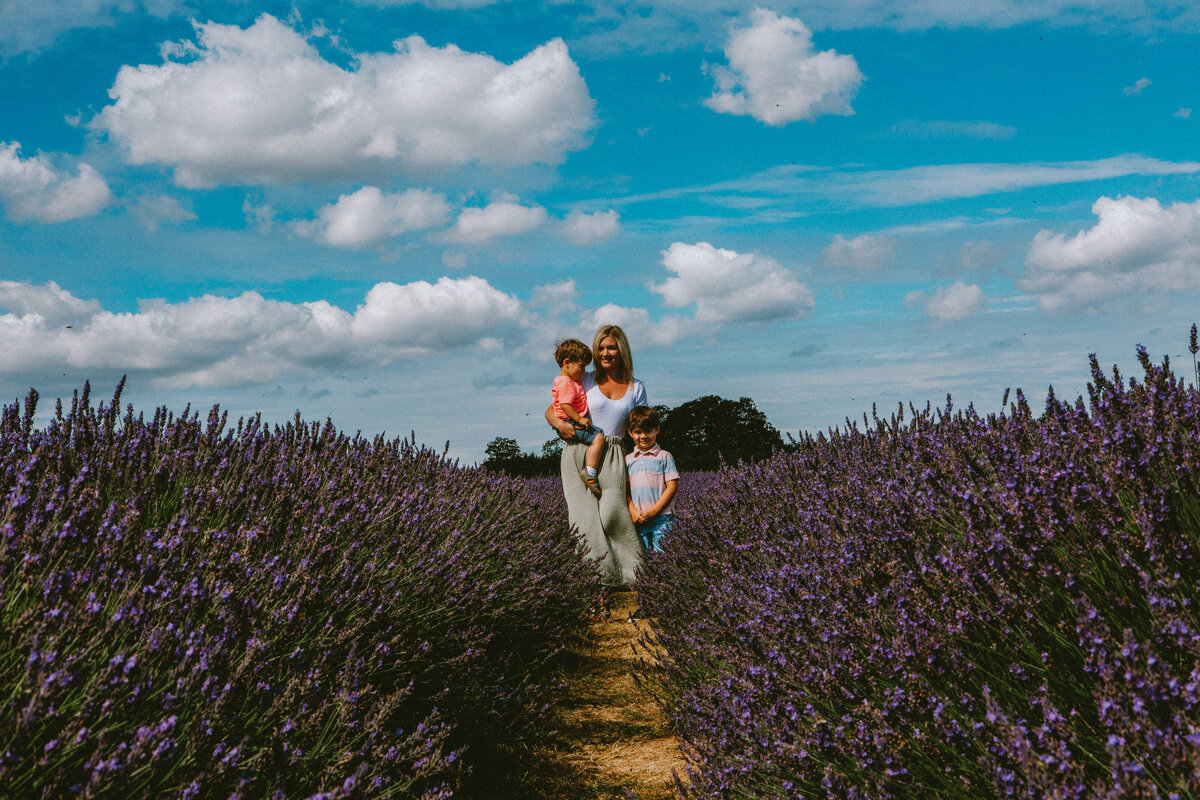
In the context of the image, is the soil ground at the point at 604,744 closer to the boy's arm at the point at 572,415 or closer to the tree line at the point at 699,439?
the boy's arm at the point at 572,415

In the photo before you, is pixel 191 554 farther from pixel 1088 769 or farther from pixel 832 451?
pixel 832 451

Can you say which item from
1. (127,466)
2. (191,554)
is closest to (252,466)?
(127,466)

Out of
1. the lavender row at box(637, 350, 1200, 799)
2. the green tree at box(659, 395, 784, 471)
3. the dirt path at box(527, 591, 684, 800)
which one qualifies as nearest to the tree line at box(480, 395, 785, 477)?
the green tree at box(659, 395, 784, 471)

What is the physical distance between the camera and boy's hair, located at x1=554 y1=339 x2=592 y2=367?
5.96 metres

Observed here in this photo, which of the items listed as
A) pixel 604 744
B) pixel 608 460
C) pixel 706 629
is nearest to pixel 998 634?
pixel 706 629

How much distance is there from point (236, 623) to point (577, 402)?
4.19 meters

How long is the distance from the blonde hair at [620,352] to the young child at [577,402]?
0.31 ft

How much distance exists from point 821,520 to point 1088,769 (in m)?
1.54

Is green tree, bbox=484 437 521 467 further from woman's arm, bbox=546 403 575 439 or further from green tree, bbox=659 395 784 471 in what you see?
woman's arm, bbox=546 403 575 439

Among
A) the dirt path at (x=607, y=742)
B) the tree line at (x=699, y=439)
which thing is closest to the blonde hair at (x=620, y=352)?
the dirt path at (x=607, y=742)

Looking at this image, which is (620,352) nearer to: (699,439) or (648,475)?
(648,475)

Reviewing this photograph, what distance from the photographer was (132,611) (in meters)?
1.62

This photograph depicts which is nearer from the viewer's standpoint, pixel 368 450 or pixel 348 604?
pixel 348 604

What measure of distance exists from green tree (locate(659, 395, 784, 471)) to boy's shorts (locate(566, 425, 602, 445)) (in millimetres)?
6356
